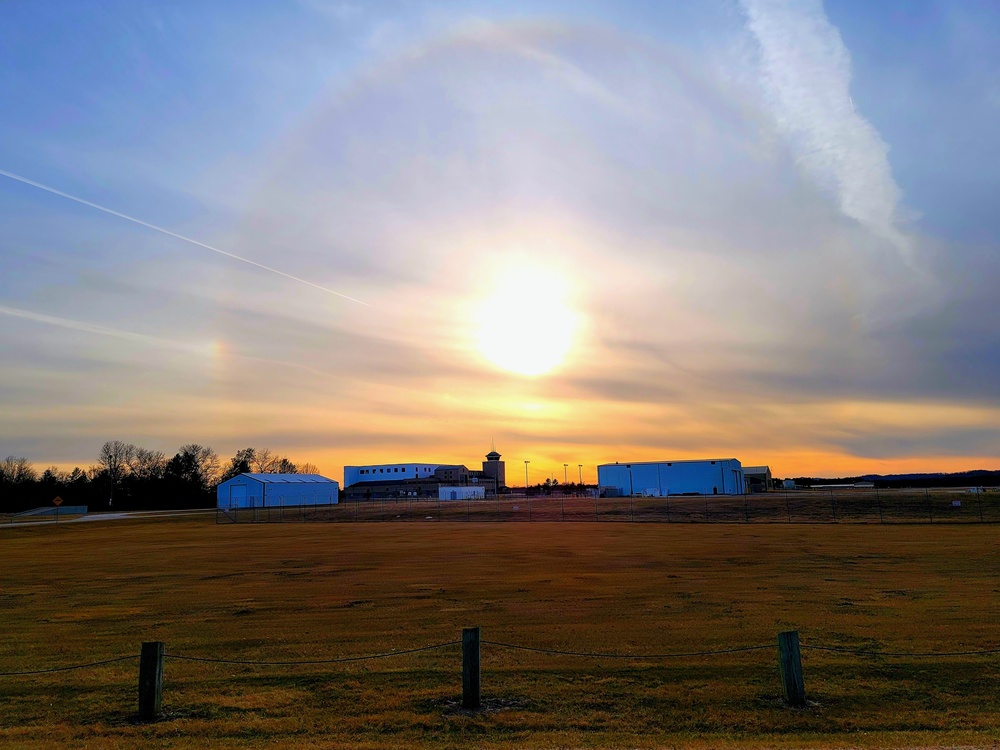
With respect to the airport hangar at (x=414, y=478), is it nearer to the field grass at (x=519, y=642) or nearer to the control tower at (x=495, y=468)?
the control tower at (x=495, y=468)

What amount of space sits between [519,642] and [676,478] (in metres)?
107

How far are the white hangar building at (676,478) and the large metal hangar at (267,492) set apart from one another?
53292 millimetres

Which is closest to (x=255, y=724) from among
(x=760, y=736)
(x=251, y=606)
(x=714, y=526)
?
(x=760, y=736)

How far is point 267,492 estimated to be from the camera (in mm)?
121938

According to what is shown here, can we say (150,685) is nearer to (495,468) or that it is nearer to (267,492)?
(267,492)

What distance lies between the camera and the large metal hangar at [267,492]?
121062 mm

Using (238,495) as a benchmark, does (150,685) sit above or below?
above

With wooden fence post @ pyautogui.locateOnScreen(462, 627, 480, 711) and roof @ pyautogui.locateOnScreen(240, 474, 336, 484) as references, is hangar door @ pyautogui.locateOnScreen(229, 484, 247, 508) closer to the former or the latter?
roof @ pyautogui.locateOnScreen(240, 474, 336, 484)

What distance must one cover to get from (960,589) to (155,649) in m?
22.8

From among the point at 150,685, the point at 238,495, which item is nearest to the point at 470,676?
the point at 150,685

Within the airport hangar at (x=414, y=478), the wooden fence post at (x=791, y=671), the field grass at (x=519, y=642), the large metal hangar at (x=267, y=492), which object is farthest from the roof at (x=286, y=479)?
the wooden fence post at (x=791, y=671)

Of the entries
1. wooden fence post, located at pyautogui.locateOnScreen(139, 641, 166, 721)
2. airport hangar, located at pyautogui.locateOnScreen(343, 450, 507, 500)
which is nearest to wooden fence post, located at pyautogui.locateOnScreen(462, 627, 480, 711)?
wooden fence post, located at pyautogui.locateOnScreen(139, 641, 166, 721)

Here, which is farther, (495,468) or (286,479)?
(495,468)

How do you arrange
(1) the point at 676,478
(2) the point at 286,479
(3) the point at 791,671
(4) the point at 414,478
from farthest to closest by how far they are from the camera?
(4) the point at 414,478, (2) the point at 286,479, (1) the point at 676,478, (3) the point at 791,671
